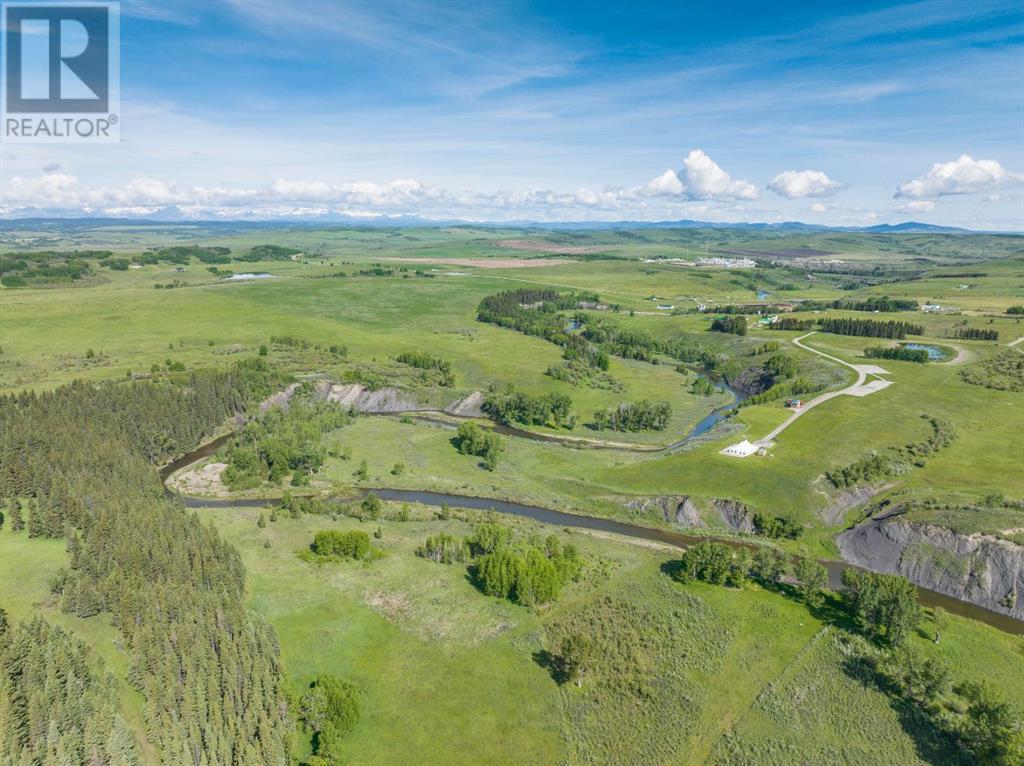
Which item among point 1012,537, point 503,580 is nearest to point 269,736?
point 503,580

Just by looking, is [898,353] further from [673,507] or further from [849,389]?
[673,507]

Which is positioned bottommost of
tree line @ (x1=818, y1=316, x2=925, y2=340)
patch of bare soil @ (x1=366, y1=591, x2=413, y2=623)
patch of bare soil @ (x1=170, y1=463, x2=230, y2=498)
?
patch of bare soil @ (x1=366, y1=591, x2=413, y2=623)

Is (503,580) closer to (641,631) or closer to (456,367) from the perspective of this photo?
(641,631)

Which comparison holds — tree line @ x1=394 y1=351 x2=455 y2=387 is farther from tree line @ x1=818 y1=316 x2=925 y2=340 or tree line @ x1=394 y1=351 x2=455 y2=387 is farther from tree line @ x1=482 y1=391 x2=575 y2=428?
tree line @ x1=818 y1=316 x2=925 y2=340

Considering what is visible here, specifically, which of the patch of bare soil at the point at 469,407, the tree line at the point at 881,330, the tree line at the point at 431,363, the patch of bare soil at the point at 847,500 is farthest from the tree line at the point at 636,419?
the tree line at the point at 881,330

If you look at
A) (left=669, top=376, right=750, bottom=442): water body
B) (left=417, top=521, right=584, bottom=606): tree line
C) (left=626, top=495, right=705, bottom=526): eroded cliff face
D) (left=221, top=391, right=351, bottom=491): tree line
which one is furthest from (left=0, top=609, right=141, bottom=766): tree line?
(left=669, top=376, right=750, bottom=442): water body
